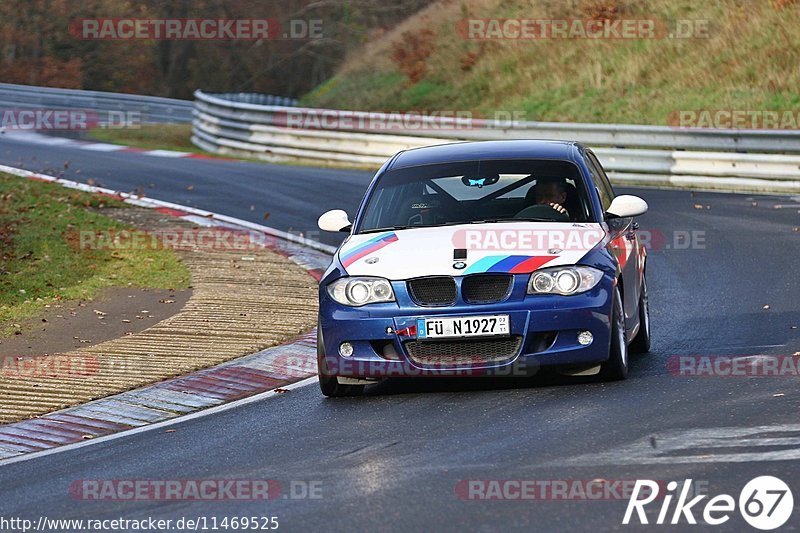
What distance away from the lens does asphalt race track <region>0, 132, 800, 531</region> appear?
20.5 feet

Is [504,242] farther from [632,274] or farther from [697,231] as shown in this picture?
[697,231]

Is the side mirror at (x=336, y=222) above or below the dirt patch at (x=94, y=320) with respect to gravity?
above

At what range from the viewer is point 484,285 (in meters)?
8.66

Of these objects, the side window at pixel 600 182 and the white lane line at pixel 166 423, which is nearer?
the white lane line at pixel 166 423

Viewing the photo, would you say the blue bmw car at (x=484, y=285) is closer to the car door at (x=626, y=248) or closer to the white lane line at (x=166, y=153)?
the car door at (x=626, y=248)

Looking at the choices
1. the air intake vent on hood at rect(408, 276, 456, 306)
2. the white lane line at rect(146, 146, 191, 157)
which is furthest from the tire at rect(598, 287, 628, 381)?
the white lane line at rect(146, 146, 191, 157)

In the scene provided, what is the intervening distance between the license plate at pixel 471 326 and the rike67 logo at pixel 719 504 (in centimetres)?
231

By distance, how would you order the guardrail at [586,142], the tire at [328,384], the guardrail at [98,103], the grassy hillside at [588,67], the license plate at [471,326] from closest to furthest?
the license plate at [471,326]
the tire at [328,384]
the guardrail at [586,142]
the grassy hillside at [588,67]
the guardrail at [98,103]

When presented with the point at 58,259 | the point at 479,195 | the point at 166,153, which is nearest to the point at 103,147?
the point at 166,153

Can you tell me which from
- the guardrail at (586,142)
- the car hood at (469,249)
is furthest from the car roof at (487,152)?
the guardrail at (586,142)

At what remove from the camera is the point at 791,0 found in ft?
98.2

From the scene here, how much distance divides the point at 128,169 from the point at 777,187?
1114 centimetres

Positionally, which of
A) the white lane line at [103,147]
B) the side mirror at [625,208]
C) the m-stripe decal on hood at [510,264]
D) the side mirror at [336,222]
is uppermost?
the white lane line at [103,147]

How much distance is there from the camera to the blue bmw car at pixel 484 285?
28.1 ft
